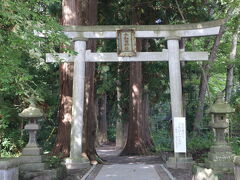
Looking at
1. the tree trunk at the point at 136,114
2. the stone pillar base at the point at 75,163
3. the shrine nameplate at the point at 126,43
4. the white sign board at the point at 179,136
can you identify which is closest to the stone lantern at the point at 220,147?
the white sign board at the point at 179,136

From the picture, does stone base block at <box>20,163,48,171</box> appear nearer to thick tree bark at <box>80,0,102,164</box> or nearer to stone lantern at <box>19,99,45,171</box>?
stone lantern at <box>19,99,45,171</box>

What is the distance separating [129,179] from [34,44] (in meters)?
4.26

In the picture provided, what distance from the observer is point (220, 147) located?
839 cm

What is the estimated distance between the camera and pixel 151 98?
18.9 metres

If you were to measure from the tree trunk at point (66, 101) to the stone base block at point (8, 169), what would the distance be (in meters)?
4.40

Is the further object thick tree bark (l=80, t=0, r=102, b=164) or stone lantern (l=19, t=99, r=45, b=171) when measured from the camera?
thick tree bark (l=80, t=0, r=102, b=164)

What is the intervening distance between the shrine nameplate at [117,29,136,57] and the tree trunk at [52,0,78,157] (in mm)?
1694

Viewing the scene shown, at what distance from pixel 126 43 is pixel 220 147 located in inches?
177

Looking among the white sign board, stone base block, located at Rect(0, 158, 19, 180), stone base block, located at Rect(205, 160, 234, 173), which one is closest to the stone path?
the white sign board

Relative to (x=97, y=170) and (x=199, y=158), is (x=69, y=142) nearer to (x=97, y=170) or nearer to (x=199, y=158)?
(x=97, y=170)

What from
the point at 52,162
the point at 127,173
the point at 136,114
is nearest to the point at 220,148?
the point at 127,173

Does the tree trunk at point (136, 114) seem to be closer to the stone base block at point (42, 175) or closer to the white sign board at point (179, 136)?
the white sign board at point (179, 136)

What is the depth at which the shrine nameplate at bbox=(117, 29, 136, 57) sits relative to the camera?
35.0ft

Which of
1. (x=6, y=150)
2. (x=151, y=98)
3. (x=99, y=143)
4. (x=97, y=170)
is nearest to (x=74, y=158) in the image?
(x=97, y=170)
